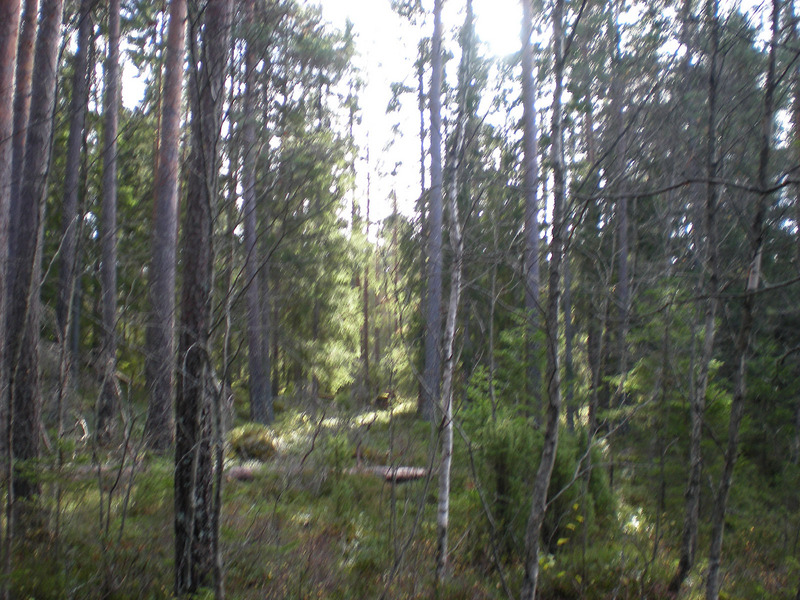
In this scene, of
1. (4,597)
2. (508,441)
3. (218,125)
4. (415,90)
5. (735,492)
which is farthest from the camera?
(415,90)

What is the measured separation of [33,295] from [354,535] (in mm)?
4436

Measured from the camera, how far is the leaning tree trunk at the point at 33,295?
5723 mm

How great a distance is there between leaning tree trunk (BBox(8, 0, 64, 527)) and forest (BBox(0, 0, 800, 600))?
38mm

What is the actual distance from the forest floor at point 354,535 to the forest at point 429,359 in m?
0.04

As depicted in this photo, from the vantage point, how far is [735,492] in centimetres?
863

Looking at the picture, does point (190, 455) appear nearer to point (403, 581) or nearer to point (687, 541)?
point (403, 581)

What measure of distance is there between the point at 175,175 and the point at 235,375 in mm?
9465

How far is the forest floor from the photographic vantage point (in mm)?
4777

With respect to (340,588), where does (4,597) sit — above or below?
above

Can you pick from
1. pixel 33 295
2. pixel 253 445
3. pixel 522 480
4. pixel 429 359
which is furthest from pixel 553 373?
pixel 429 359

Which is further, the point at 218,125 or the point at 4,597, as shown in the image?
the point at 4,597

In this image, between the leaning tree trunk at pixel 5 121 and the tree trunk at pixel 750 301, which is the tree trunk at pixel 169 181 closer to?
the leaning tree trunk at pixel 5 121

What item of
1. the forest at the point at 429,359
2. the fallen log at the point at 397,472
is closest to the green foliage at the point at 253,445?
the forest at the point at 429,359

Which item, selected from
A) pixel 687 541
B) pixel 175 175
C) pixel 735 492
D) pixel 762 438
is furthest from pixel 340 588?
pixel 762 438
